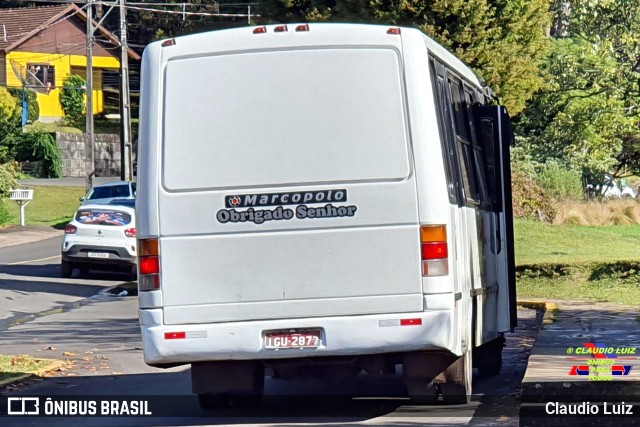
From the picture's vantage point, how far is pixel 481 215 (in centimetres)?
1191

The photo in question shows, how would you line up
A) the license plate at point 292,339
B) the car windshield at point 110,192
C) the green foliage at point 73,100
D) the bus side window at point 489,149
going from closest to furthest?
the license plate at point 292,339 → the bus side window at point 489,149 → the car windshield at point 110,192 → the green foliage at point 73,100

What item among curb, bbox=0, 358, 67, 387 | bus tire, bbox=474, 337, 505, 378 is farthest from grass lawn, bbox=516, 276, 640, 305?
curb, bbox=0, 358, 67, 387

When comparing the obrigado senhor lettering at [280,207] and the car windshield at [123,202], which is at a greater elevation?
the car windshield at [123,202]

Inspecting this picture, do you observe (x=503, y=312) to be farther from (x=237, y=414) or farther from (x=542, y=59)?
(x=542, y=59)

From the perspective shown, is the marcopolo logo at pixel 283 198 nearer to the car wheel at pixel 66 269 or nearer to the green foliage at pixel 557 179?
the car wheel at pixel 66 269

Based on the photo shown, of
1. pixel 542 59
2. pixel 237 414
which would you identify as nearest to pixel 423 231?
pixel 237 414

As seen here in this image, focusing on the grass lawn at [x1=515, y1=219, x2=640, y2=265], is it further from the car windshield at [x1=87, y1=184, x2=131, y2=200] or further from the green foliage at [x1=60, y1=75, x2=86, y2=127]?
the green foliage at [x1=60, y1=75, x2=86, y2=127]

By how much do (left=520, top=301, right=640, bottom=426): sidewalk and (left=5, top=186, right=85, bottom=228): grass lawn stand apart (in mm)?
29112

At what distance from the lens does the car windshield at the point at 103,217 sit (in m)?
25.7

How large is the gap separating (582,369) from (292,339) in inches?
92.9

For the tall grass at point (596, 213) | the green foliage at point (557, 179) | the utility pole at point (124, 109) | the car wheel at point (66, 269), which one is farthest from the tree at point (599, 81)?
the utility pole at point (124, 109)

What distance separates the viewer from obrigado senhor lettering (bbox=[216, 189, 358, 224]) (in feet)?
31.3

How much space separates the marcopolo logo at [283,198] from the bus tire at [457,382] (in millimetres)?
1673

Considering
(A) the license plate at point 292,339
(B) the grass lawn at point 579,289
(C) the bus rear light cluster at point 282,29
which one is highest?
(C) the bus rear light cluster at point 282,29
